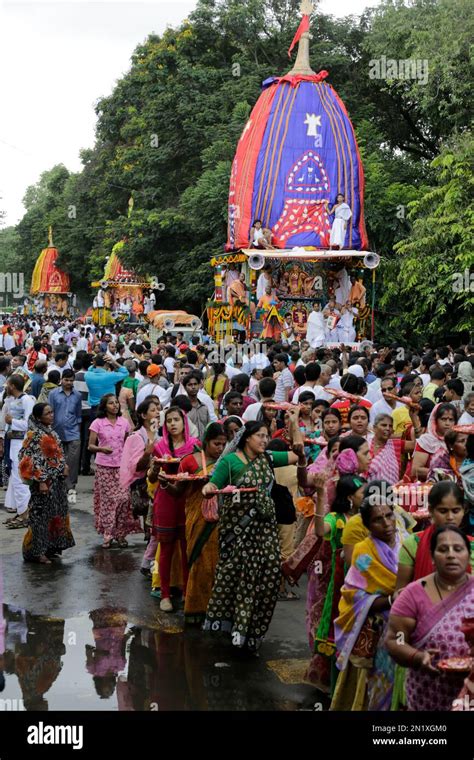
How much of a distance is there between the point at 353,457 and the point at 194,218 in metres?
24.1

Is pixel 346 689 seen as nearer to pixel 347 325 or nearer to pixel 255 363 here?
pixel 255 363

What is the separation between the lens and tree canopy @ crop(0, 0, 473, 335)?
20.2 metres

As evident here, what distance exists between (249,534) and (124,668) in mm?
1143

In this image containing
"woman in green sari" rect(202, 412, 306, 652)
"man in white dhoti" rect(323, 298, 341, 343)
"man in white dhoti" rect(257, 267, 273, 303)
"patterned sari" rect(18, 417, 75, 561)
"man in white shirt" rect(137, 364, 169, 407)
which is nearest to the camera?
"woman in green sari" rect(202, 412, 306, 652)

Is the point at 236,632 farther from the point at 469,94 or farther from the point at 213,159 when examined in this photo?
the point at 213,159

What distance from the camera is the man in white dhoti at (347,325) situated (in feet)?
67.1

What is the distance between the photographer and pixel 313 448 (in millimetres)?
7473

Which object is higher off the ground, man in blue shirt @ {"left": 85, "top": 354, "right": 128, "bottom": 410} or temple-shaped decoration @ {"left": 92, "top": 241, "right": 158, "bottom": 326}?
temple-shaped decoration @ {"left": 92, "top": 241, "right": 158, "bottom": 326}

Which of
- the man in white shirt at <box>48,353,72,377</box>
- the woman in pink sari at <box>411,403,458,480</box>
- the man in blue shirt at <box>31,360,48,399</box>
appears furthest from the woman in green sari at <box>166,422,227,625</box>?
the man in white shirt at <box>48,353,72,377</box>

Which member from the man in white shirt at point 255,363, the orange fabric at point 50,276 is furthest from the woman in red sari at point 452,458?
the orange fabric at point 50,276

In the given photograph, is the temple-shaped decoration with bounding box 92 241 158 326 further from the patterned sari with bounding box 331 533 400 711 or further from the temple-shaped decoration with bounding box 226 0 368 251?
the patterned sari with bounding box 331 533 400 711

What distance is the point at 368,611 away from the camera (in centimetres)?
422

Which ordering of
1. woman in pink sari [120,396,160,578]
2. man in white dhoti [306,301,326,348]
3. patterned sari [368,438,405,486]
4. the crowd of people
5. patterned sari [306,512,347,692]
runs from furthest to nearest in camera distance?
1. man in white dhoti [306,301,326,348]
2. woman in pink sari [120,396,160,578]
3. patterned sari [368,438,405,486]
4. patterned sari [306,512,347,692]
5. the crowd of people

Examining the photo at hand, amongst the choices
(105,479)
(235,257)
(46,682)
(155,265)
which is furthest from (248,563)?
(155,265)
